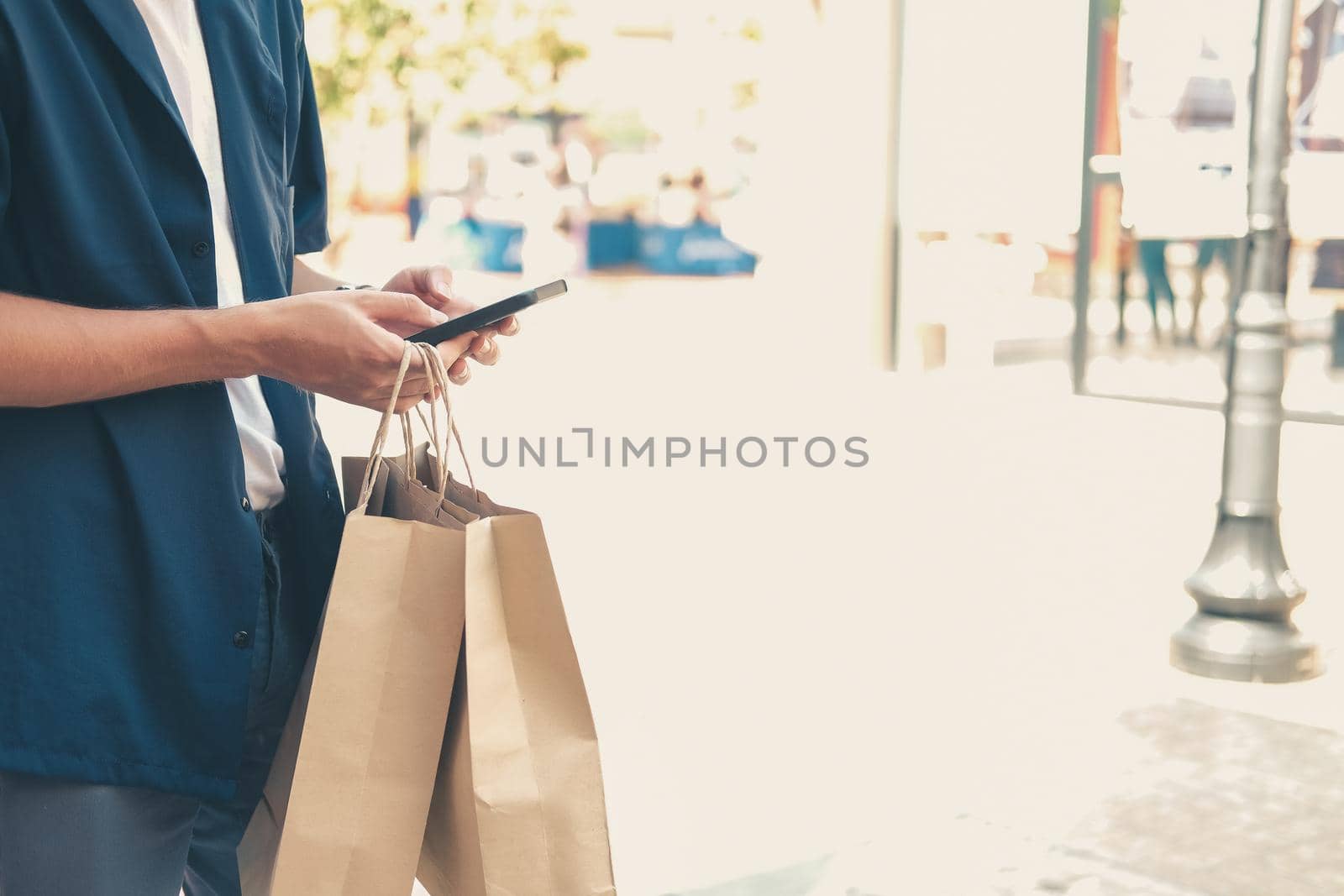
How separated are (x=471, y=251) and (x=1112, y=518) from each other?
1639cm

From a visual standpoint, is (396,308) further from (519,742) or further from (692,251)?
(692,251)

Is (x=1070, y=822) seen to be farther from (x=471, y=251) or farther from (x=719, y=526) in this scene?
(x=471, y=251)

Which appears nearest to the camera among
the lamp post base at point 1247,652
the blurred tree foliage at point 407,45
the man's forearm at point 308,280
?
the man's forearm at point 308,280

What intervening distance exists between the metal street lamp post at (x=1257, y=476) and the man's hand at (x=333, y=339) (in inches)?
172

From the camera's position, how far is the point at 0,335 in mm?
1442

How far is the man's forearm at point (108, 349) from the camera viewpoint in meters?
1.45

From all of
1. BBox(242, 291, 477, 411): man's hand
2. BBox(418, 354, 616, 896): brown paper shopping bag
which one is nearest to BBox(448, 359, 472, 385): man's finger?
BBox(242, 291, 477, 411): man's hand

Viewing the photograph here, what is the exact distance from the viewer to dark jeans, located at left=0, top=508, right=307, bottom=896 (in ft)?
5.03

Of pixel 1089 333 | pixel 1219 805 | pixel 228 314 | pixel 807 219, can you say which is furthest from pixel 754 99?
pixel 228 314

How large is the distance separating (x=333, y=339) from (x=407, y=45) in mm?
19514

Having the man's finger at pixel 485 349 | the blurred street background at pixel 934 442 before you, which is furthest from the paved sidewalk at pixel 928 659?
the man's finger at pixel 485 349

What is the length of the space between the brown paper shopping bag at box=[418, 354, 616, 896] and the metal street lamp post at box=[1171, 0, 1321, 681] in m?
4.27

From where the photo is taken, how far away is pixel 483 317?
1629 millimetres

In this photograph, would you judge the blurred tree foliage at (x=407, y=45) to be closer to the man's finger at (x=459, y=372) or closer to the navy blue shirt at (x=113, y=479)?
the man's finger at (x=459, y=372)
